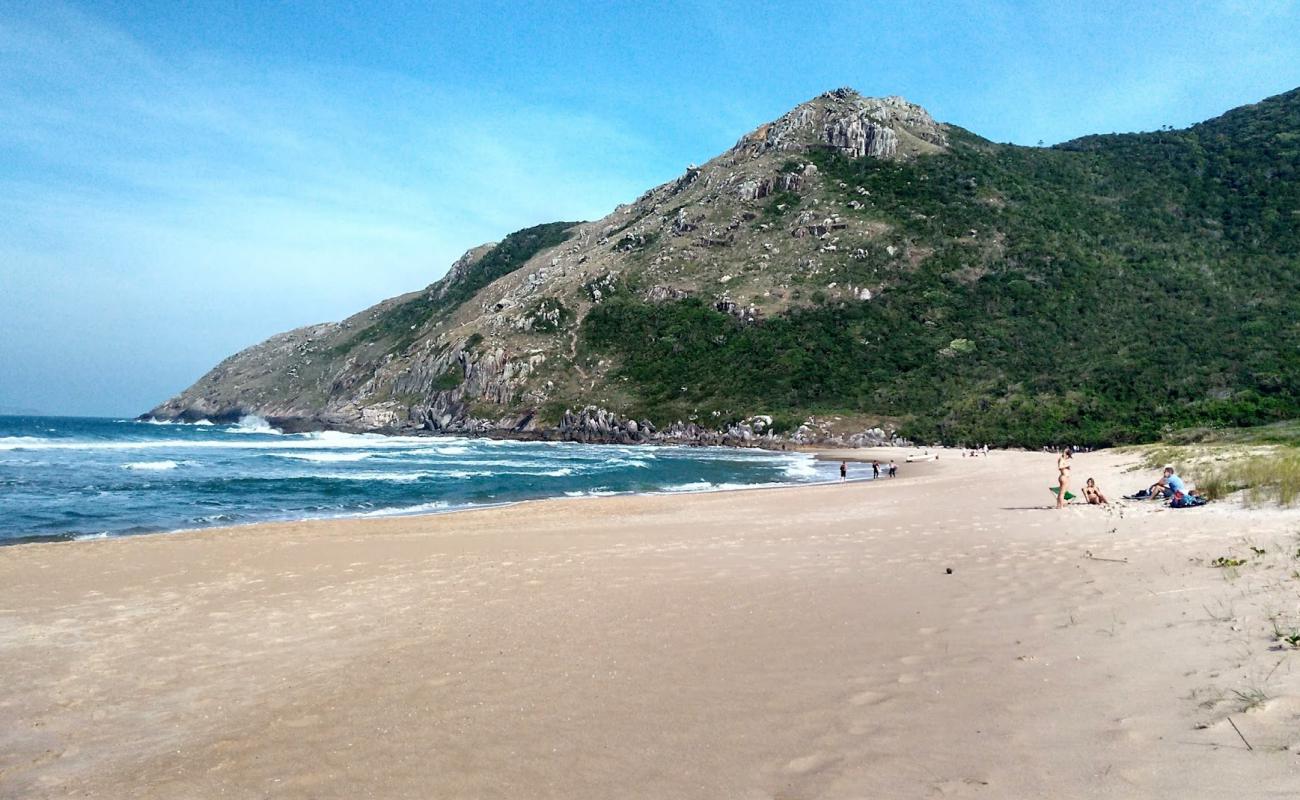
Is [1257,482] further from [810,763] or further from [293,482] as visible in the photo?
[293,482]

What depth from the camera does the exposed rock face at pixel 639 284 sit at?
91000mm

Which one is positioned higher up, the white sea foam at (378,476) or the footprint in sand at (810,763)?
the footprint in sand at (810,763)

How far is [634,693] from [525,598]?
4317 millimetres

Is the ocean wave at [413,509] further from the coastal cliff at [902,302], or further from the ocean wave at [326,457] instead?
the coastal cliff at [902,302]

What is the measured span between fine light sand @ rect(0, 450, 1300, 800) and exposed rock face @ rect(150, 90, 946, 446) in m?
60.9

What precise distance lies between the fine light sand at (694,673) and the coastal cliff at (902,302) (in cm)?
4824

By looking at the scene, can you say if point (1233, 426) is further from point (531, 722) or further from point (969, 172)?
point (969, 172)

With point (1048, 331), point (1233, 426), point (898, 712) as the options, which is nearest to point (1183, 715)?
point (898, 712)

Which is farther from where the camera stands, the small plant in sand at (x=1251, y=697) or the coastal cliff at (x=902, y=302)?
the coastal cliff at (x=902, y=302)

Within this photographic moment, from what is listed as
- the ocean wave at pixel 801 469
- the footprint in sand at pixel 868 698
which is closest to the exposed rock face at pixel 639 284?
the ocean wave at pixel 801 469

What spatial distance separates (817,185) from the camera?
103312mm

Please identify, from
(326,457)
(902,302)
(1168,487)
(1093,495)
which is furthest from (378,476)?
(902,302)

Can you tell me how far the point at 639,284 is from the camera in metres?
100

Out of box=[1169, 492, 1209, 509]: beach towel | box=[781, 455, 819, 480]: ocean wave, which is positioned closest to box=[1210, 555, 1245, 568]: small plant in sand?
box=[1169, 492, 1209, 509]: beach towel
